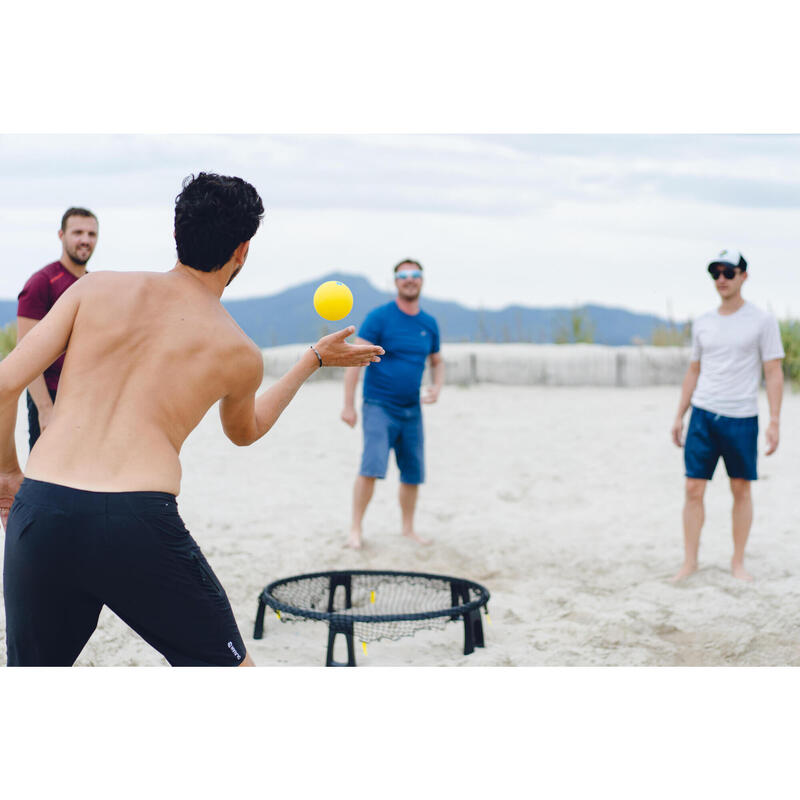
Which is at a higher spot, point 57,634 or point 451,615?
point 57,634

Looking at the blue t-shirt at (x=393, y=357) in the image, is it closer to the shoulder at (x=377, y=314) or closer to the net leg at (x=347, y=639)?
the shoulder at (x=377, y=314)

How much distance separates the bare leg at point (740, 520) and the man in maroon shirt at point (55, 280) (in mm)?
3817

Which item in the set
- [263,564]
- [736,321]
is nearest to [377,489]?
[263,564]

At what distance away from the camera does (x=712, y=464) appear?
17.7 feet

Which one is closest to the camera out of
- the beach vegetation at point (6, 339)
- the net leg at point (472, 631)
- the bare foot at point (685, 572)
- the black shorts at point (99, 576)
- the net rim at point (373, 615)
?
the black shorts at point (99, 576)

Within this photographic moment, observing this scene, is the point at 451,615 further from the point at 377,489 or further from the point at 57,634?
the point at 377,489

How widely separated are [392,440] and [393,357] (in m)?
0.55

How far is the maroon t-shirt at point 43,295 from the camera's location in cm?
462

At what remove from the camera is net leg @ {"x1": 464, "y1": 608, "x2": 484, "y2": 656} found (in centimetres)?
441

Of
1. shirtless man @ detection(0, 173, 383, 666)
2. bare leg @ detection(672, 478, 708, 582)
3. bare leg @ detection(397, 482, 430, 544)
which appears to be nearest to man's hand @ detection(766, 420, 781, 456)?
bare leg @ detection(672, 478, 708, 582)

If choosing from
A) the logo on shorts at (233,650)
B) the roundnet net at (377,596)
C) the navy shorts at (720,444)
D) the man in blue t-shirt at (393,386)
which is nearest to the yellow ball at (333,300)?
the logo on shorts at (233,650)

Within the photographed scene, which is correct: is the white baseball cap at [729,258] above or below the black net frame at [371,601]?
above

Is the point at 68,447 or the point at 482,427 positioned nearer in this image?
the point at 68,447

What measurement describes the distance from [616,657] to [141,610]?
8.91 ft
